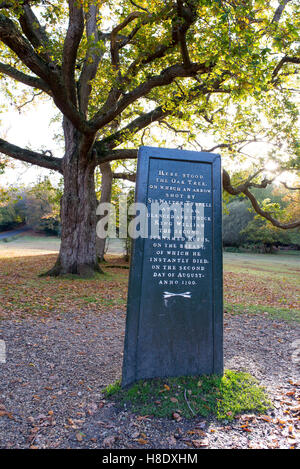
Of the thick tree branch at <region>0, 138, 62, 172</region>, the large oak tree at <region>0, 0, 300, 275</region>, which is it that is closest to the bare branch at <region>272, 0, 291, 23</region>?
the large oak tree at <region>0, 0, 300, 275</region>

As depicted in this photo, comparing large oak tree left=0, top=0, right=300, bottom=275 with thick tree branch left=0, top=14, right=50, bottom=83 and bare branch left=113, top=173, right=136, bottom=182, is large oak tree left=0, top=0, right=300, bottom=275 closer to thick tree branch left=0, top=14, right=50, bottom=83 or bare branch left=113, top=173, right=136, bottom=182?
thick tree branch left=0, top=14, right=50, bottom=83

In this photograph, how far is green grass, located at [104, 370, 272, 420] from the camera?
12.0 ft

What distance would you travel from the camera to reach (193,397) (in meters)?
3.86

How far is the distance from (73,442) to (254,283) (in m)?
13.3

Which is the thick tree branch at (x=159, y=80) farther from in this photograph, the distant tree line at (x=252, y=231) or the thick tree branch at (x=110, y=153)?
Answer: the distant tree line at (x=252, y=231)

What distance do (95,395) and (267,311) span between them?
6.35m

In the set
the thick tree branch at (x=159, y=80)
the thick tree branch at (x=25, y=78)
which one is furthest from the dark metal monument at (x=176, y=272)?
the thick tree branch at (x=25, y=78)

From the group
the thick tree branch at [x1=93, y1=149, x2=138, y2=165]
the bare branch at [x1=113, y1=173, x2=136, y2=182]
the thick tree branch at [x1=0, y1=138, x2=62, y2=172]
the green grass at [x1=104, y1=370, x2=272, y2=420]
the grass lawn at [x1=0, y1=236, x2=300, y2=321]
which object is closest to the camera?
the green grass at [x1=104, y1=370, x2=272, y2=420]

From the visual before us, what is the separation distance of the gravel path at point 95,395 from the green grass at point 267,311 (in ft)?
5.51

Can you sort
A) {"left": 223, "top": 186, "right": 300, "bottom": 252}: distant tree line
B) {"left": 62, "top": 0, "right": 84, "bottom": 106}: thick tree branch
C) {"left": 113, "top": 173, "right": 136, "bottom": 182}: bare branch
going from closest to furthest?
{"left": 62, "top": 0, "right": 84, "bottom": 106}: thick tree branch → {"left": 113, "top": 173, "right": 136, "bottom": 182}: bare branch → {"left": 223, "top": 186, "right": 300, "bottom": 252}: distant tree line

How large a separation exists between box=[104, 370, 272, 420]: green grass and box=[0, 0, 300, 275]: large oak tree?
20.9 feet

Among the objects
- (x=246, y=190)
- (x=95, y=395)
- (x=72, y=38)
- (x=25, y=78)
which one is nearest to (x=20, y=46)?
(x=72, y=38)

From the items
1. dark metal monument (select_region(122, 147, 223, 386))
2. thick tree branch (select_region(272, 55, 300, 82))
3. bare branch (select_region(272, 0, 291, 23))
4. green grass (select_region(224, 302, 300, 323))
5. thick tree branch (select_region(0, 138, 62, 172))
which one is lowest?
green grass (select_region(224, 302, 300, 323))

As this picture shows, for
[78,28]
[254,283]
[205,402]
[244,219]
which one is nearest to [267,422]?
[205,402]
